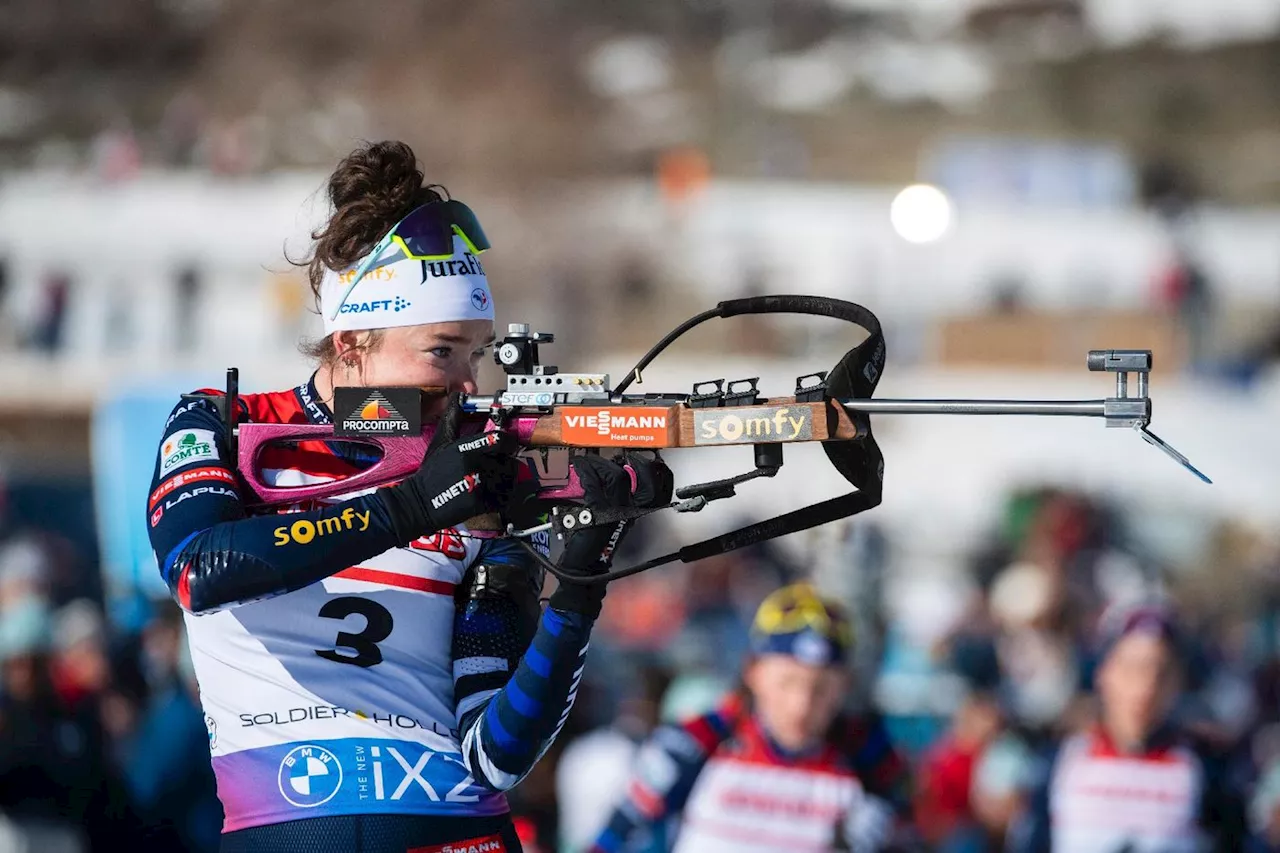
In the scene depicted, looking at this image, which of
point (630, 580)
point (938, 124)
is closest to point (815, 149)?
point (938, 124)

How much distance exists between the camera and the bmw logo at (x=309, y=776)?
3.29 metres

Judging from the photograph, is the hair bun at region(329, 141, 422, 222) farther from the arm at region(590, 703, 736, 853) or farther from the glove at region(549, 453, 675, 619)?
the arm at region(590, 703, 736, 853)

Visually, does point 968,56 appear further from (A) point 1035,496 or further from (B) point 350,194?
(B) point 350,194

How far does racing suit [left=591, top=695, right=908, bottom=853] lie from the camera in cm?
609

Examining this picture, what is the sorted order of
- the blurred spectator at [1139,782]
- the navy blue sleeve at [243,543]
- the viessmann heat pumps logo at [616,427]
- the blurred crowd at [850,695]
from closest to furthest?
the navy blue sleeve at [243,543]
the viessmann heat pumps logo at [616,427]
the blurred spectator at [1139,782]
the blurred crowd at [850,695]

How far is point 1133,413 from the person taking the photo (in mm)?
2955

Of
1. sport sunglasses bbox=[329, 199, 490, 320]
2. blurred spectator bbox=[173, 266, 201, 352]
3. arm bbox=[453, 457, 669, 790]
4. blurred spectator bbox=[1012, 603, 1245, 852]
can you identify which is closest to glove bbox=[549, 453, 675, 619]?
arm bbox=[453, 457, 669, 790]

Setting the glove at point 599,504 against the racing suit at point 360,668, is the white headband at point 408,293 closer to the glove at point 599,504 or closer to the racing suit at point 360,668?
the racing suit at point 360,668

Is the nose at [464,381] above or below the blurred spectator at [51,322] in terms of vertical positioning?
above

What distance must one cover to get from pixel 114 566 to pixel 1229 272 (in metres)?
21.1

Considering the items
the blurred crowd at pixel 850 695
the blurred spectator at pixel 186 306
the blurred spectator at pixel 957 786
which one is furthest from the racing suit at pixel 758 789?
the blurred spectator at pixel 186 306

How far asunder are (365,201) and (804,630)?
312cm

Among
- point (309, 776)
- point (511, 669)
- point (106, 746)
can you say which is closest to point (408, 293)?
point (511, 669)

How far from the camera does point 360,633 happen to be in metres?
3.36
